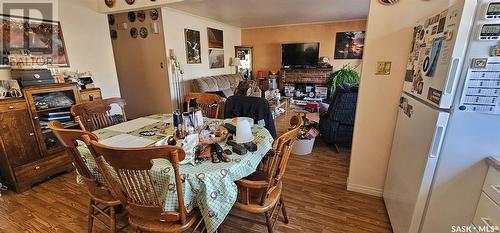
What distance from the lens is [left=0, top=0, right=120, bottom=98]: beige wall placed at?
2.79 metres

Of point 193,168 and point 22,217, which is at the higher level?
point 193,168

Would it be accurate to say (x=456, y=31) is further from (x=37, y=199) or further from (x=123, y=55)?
(x=123, y=55)

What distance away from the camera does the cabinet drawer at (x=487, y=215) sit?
1.01 meters

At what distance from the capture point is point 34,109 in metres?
2.25

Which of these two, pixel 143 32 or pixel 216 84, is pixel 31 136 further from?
pixel 216 84

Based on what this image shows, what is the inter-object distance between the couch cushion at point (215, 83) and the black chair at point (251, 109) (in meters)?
2.46

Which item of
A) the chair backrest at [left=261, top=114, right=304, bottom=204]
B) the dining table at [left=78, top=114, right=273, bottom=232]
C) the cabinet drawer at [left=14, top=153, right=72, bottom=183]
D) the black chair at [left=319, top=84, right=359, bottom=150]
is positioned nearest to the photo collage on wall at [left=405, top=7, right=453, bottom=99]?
the chair backrest at [left=261, top=114, right=304, bottom=204]

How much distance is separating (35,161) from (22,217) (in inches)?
26.1

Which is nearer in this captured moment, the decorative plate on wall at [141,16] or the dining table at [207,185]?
the dining table at [207,185]

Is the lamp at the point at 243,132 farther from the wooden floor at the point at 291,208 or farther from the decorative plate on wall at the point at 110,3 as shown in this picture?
the decorative plate on wall at the point at 110,3

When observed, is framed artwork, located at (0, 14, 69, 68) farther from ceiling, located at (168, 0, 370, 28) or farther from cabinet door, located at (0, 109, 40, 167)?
ceiling, located at (168, 0, 370, 28)

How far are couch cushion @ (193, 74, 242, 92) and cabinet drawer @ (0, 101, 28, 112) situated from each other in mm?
2749

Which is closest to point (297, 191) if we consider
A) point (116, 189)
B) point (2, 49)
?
point (116, 189)

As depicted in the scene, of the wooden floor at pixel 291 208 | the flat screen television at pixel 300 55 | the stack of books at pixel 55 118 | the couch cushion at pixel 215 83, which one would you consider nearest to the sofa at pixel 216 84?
the couch cushion at pixel 215 83
